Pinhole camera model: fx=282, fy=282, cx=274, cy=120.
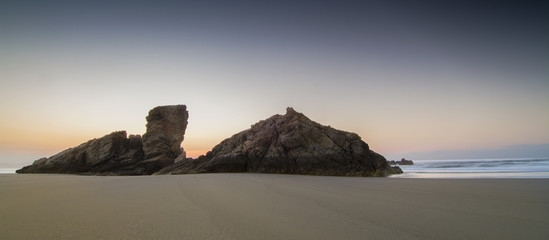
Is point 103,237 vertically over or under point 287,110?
under

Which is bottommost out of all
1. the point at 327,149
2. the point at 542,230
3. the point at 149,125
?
the point at 542,230

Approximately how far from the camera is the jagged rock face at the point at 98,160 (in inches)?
1064

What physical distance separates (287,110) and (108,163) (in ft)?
61.0

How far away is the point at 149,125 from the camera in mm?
30906

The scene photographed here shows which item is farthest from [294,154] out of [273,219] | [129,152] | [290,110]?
[129,152]

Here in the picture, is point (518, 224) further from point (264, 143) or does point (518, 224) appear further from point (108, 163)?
point (108, 163)

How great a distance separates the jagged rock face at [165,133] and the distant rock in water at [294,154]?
6.46 m

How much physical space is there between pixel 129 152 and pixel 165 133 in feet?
13.3

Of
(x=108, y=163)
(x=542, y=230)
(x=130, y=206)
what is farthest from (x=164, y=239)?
(x=108, y=163)

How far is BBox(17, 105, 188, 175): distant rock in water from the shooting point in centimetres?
2723

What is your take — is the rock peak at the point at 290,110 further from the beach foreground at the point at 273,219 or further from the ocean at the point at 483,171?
the beach foreground at the point at 273,219

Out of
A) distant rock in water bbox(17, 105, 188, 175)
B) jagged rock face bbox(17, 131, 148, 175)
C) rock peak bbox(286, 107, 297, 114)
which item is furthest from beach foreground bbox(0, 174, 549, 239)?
distant rock in water bbox(17, 105, 188, 175)

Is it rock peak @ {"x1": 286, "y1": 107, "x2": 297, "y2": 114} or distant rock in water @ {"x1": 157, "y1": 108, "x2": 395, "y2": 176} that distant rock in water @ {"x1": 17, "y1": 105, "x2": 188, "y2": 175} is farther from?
rock peak @ {"x1": 286, "y1": 107, "x2": 297, "y2": 114}

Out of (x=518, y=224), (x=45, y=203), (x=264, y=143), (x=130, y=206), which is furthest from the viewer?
(x=264, y=143)
